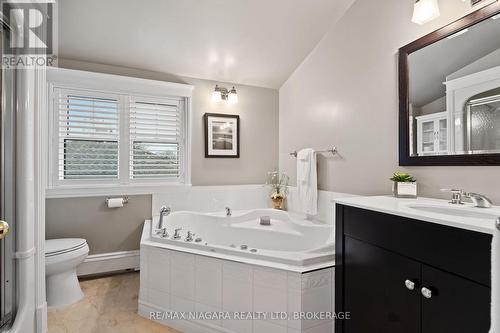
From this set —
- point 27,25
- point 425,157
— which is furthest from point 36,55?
point 425,157

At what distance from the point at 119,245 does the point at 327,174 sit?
2305 mm

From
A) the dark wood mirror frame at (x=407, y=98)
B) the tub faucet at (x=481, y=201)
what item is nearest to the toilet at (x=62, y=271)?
the dark wood mirror frame at (x=407, y=98)

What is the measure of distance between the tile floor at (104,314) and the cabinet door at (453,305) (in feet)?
5.36

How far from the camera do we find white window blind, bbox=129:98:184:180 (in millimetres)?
2834

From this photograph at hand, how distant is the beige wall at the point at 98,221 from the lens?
99.7 inches

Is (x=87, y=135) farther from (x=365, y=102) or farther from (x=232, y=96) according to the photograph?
(x=365, y=102)

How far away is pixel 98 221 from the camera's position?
2.67 metres

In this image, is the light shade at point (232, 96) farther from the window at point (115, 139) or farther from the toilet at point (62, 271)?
the toilet at point (62, 271)

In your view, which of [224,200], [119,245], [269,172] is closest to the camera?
[119,245]

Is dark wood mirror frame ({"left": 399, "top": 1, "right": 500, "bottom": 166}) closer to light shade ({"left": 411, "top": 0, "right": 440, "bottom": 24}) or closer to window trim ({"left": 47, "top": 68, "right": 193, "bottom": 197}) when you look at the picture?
light shade ({"left": 411, "top": 0, "right": 440, "bottom": 24})

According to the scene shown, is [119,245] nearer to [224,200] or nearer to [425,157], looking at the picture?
[224,200]

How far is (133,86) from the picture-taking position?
2.75m

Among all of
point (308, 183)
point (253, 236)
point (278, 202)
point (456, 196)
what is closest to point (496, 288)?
point (456, 196)

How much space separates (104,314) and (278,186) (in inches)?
84.9
